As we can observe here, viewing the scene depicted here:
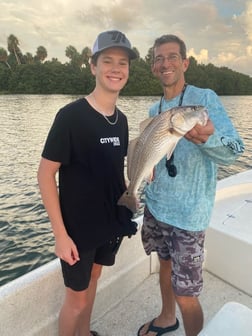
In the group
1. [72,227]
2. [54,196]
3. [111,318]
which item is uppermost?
[54,196]

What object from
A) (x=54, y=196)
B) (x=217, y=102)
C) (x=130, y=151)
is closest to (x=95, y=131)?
(x=130, y=151)

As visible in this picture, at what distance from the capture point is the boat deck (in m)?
2.77

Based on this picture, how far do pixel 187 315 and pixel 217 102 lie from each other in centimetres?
148

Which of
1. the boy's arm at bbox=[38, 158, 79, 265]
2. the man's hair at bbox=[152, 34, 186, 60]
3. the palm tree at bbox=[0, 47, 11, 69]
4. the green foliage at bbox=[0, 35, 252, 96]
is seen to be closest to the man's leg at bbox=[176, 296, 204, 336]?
the boy's arm at bbox=[38, 158, 79, 265]

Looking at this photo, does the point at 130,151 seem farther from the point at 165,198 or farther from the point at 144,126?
the point at 165,198

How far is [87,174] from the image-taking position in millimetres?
1950

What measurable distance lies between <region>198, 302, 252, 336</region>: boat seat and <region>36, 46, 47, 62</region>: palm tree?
85.7 meters

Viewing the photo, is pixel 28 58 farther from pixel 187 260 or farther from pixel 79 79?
pixel 187 260

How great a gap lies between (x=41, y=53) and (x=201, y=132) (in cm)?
8607

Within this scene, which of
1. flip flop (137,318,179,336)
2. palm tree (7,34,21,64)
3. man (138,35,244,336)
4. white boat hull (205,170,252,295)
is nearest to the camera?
man (138,35,244,336)

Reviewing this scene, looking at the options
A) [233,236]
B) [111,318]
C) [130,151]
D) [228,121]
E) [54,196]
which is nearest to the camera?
[54,196]

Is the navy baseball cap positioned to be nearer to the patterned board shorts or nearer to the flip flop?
the patterned board shorts

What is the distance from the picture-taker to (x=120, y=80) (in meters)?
2.04

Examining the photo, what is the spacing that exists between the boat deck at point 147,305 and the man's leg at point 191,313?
1.80 ft
